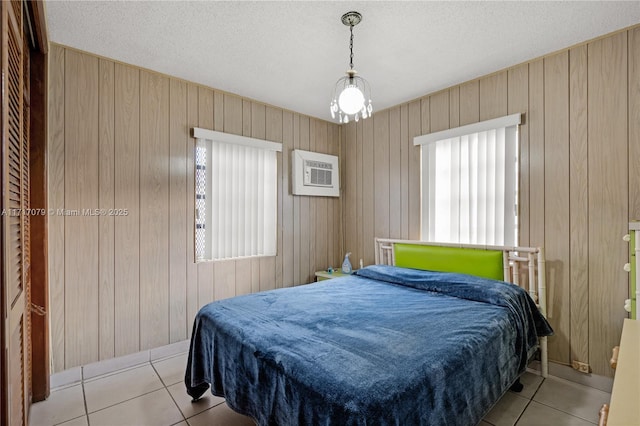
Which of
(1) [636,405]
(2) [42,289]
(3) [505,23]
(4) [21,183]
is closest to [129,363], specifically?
(2) [42,289]

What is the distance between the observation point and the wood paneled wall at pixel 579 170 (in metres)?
2.13

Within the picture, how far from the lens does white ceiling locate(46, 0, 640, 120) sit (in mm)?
1892

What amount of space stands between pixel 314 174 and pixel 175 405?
104 inches

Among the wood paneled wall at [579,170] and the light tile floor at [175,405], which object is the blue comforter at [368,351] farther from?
the wood paneled wall at [579,170]

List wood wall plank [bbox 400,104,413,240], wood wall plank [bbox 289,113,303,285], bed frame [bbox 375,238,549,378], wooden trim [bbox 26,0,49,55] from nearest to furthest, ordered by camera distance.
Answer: wooden trim [bbox 26,0,49,55], bed frame [bbox 375,238,549,378], wood wall plank [bbox 400,104,413,240], wood wall plank [bbox 289,113,303,285]


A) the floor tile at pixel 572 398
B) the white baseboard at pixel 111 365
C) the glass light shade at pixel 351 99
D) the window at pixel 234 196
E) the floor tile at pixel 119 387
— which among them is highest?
the glass light shade at pixel 351 99

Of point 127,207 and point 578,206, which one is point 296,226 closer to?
point 127,207

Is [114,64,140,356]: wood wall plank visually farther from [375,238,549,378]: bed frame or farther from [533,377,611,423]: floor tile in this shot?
[533,377,611,423]: floor tile

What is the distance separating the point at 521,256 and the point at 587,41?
1.65 metres

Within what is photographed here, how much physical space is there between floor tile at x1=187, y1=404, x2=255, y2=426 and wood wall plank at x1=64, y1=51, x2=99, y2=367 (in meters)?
1.15

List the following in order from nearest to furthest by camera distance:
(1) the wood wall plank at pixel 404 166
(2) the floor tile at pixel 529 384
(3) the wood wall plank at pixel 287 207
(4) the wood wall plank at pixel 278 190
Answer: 1. (2) the floor tile at pixel 529 384
2. (1) the wood wall plank at pixel 404 166
3. (4) the wood wall plank at pixel 278 190
4. (3) the wood wall plank at pixel 287 207

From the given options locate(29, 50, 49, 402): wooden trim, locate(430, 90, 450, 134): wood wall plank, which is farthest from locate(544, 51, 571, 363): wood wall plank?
locate(29, 50, 49, 402): wooden trim

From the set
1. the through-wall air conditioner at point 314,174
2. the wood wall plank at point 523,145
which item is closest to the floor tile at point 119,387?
the through-wall air conditioner at point 314,174

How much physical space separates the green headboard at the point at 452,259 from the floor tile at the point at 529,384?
29.8 inches
